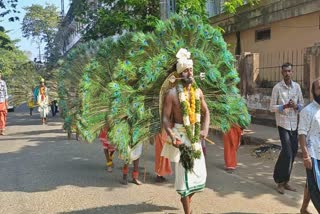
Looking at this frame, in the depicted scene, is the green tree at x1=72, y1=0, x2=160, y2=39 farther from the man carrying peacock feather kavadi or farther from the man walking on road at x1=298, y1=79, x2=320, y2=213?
the man walking on road at x1=298, y1=79, x2=320, y2=213

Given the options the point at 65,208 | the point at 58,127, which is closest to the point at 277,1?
the point at 58,127

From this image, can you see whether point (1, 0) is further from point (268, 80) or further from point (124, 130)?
point (124, 130)

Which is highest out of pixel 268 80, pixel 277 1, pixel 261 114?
pixel 277 1

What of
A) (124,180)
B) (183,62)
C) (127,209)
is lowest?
(127,209)

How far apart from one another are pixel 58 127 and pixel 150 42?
10.2m

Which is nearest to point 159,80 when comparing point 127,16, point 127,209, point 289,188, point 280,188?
point 127,209

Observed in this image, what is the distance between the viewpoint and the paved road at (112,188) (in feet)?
19.0

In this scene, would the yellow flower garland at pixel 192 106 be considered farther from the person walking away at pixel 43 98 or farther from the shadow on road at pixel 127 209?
the person walking away at pixel 43 98

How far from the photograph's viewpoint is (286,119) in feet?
20.3

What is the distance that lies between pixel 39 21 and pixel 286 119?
2098 inches

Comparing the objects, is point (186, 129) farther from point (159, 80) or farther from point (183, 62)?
point (159, 80)

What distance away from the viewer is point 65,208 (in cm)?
585

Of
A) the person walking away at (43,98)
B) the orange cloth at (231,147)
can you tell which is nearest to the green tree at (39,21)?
the person walking away at (43,98)

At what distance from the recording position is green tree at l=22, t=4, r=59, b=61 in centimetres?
5500
